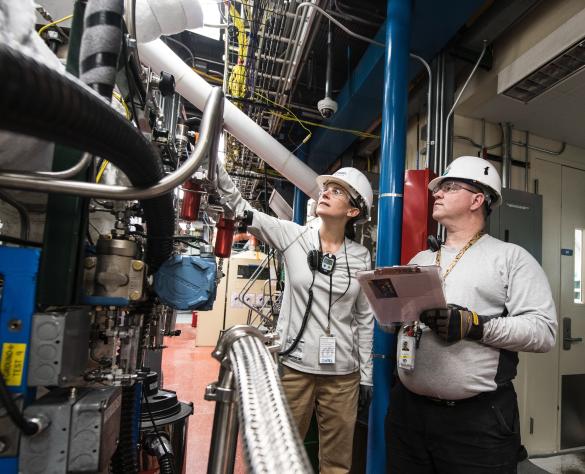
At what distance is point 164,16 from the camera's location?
123cm

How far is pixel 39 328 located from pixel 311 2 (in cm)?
202

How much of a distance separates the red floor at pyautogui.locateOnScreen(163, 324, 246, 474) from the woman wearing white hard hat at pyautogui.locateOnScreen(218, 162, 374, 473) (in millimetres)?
442

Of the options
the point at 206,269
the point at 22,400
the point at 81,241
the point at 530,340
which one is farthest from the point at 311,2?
the point at 22,400

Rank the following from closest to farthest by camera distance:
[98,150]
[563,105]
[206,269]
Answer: [98,150] → [206,269] → [563,105]

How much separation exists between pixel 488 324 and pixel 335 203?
90 cm

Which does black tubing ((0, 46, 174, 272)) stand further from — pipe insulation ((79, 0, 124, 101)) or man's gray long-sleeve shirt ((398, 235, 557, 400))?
man's gray long-sleeve shirt ((398, 235, 557, 400))

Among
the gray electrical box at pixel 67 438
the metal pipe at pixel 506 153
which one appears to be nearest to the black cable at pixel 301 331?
the gray electrical box at pixel 67 438

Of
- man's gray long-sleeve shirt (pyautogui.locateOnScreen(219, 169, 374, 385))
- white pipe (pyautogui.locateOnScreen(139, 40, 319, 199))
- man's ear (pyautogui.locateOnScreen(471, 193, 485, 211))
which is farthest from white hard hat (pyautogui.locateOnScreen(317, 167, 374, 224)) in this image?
white pipe (pyautogui.locateOnScreen(139, 40, 319, 199))

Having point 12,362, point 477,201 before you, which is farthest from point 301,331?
point 12,362

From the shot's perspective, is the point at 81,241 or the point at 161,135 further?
the point at 161,135

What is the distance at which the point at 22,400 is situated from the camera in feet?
2.21

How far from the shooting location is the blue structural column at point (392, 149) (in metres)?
1.81

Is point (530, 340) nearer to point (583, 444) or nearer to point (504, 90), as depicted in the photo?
point (504, 90)

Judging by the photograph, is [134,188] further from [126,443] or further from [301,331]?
[301,331]
